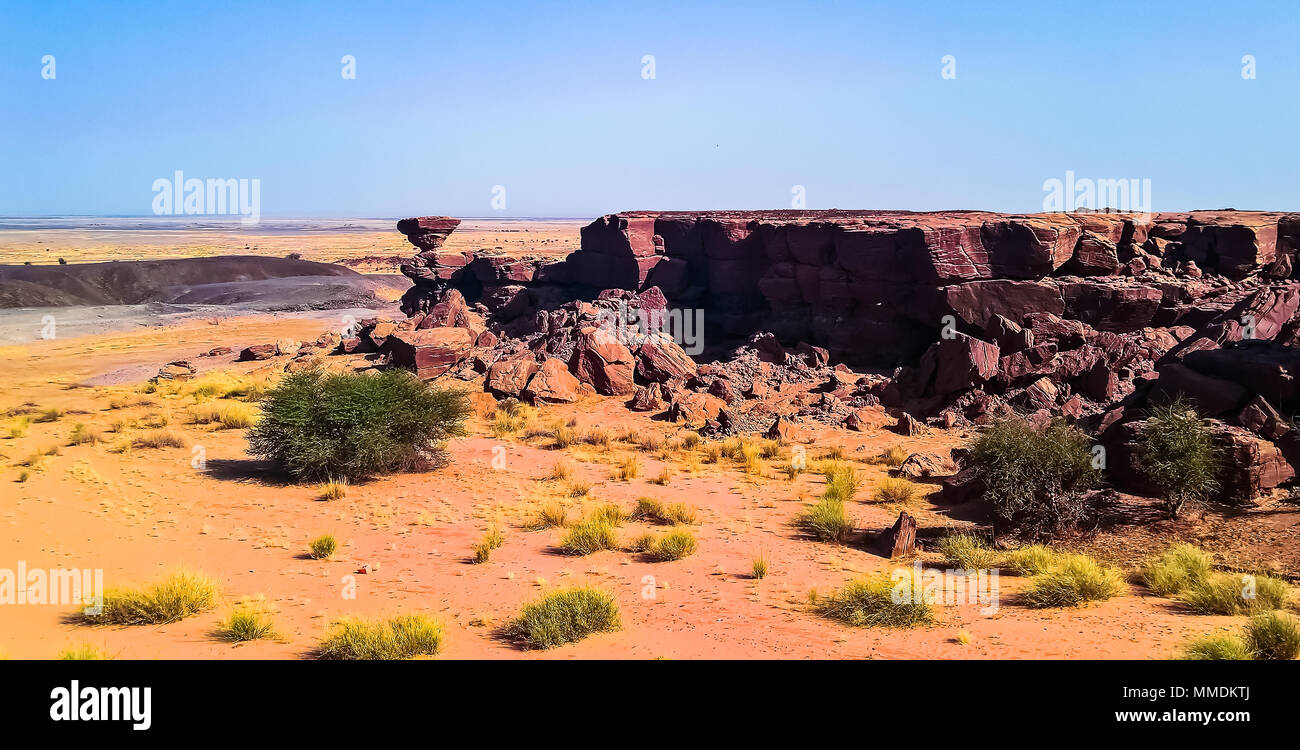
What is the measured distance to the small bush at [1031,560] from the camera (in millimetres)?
10641

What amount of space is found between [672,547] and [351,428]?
8.14m

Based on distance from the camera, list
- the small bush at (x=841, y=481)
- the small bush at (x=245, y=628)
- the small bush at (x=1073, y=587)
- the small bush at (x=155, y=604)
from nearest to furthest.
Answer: the small bush at (x=245, y=628), the small bush at (x=155, y=604), the small bush at (x=1073, y=587), the small bush at (x=841, y=481)

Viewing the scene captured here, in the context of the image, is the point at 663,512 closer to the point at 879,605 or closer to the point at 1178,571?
the point at 879,605

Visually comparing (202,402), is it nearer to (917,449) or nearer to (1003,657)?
(917,449)

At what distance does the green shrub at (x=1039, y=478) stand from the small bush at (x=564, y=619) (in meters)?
6.74

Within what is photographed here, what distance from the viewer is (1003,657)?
7.89 m

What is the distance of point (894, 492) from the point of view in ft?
48.4

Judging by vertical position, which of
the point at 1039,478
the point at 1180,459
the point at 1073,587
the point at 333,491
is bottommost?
the point at 333,491

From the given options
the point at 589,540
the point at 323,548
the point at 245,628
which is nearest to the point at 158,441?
the point at 323,548

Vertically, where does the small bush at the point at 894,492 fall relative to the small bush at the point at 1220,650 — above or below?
below

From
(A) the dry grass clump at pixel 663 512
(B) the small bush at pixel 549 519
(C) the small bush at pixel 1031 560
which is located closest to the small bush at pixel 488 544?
(B) the small bush at pixel 549 519

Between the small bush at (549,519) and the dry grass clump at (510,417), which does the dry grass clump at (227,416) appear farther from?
the small bush at (549,519)
